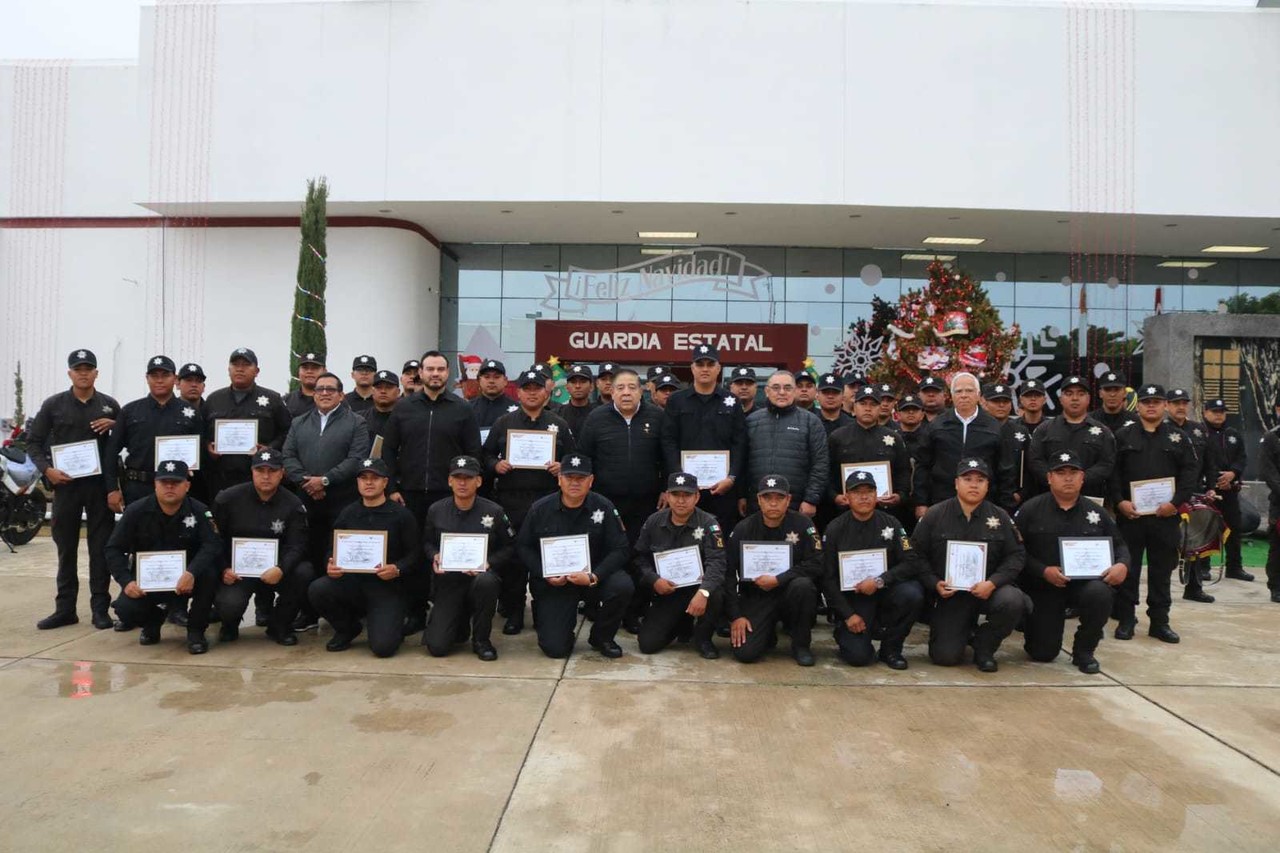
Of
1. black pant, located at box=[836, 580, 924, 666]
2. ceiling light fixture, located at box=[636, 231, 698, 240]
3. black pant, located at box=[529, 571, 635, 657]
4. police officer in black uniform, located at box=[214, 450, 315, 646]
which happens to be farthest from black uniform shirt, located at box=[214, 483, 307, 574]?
ceiling light fixture, located at box=[636, 231, 698, 240]

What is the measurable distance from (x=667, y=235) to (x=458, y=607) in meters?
13.9

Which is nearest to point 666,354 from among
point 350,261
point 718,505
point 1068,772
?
point 350,261

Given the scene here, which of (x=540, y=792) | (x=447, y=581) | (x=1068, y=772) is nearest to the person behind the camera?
(x=540, y=792)

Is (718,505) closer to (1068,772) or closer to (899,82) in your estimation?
(1068,772)

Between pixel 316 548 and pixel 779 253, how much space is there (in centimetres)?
1441

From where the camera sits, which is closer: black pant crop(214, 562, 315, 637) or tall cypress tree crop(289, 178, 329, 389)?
black pant crop(214, 562, 315, 637)

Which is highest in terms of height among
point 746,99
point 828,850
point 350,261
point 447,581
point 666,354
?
point 746,99

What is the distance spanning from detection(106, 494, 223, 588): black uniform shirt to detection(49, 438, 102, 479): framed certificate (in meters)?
0.70

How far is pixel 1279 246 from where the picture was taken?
62.3ft

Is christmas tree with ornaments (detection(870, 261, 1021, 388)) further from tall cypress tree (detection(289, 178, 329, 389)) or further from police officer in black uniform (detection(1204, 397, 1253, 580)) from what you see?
tall cypress tree (detection(289, 178, 329, 389))

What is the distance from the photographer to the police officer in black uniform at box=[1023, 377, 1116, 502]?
23.0 ft

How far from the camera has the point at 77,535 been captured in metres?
6.99

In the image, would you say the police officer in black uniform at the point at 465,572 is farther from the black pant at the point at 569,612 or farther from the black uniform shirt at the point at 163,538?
the black uniform shirt at the point at 163,538

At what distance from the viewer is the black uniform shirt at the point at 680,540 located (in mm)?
6230
